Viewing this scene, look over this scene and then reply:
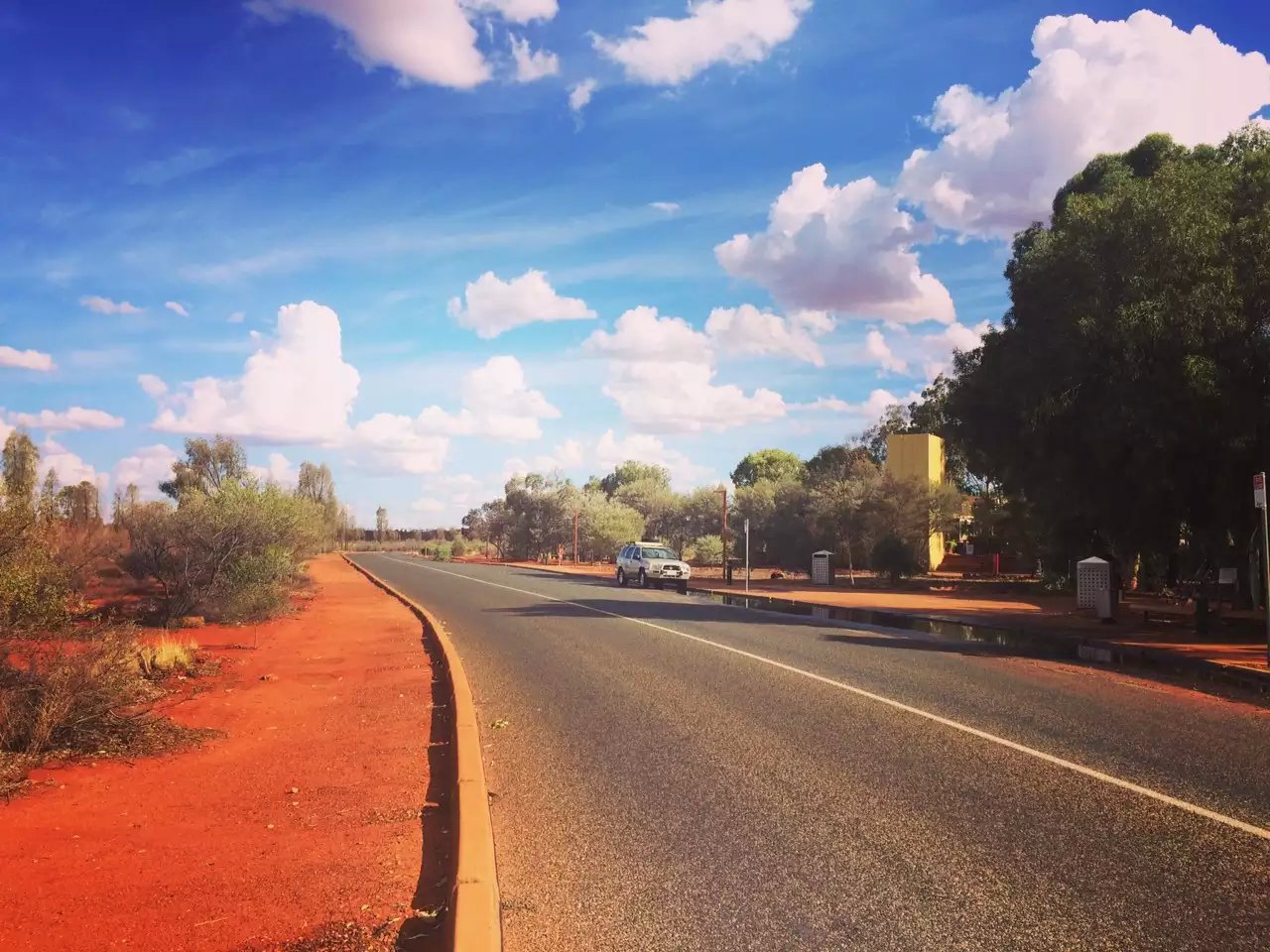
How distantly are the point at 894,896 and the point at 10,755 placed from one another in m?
6.64

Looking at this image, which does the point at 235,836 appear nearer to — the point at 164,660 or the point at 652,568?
the point at 164,660

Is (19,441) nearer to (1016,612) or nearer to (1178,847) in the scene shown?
(1016,612)

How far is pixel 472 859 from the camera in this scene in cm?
504

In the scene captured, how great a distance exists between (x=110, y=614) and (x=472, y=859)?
9338mm

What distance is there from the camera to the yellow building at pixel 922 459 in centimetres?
4716

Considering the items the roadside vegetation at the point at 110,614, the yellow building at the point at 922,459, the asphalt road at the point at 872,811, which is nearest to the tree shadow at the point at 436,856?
the asphalt road at the point at 872,811

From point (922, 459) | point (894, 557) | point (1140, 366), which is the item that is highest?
point (922, 459)

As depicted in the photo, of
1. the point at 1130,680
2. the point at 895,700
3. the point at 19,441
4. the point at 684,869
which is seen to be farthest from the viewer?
the point at 19,441

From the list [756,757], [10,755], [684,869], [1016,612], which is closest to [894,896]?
[684,869]

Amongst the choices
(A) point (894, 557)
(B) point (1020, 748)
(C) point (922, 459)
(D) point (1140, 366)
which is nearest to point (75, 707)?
(B) point (1020, 748)

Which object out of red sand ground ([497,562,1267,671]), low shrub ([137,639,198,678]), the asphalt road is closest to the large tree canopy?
red sand ground ([497,562,1267,671])

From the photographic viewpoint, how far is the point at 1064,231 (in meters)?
19.6

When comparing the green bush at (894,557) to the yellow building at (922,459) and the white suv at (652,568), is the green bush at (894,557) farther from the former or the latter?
the yellow building at (922,459)

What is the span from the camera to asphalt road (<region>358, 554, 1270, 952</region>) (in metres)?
4.48
